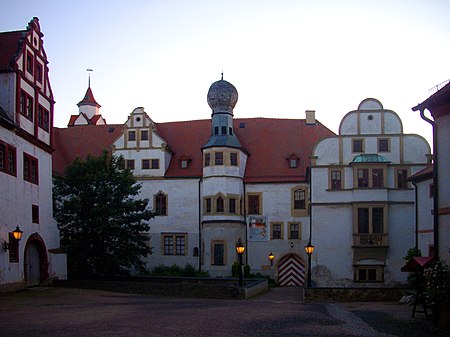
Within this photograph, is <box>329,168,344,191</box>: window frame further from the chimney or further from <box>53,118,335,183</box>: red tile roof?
the chimney

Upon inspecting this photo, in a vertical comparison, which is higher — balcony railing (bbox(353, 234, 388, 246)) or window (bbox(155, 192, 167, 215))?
window (bbox(155, 192, 167, 215))

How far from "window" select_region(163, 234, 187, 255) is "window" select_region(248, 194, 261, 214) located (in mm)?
5596

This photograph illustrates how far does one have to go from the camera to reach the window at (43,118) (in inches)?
1367

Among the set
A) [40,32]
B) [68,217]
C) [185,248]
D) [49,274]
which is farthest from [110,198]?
[185,248]

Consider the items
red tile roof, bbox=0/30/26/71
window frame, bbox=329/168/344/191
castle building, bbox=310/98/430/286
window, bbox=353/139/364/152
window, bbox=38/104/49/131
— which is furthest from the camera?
window, bbox=353/139/364/152

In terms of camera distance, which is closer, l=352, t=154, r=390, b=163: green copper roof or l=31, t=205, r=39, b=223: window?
l=31, t=205, r=39, b=223: window

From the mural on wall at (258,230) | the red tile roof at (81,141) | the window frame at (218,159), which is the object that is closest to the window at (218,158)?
the window frame at (218,159)

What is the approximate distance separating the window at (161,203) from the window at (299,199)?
10.4 metres

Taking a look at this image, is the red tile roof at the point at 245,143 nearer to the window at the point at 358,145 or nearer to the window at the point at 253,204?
the window at the point at 253,204

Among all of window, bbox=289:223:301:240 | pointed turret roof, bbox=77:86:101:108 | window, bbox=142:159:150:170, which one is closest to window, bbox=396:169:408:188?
window, bbox=289:223:301:240

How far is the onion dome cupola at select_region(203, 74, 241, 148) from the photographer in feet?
176

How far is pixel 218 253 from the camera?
51719mm

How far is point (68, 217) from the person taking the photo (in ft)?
133

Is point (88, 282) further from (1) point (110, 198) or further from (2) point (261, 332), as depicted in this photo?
(2) point (261, 332)
